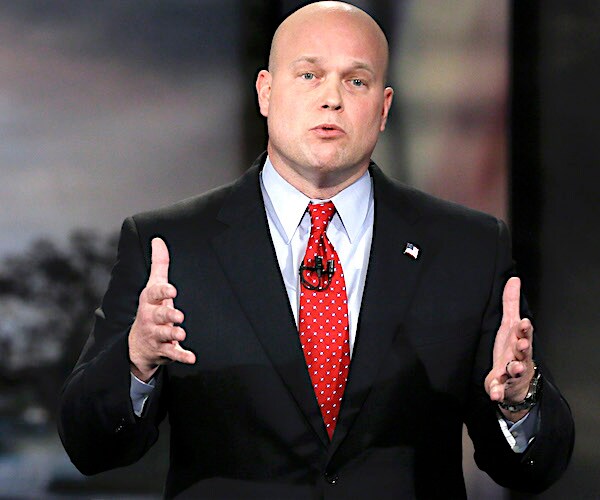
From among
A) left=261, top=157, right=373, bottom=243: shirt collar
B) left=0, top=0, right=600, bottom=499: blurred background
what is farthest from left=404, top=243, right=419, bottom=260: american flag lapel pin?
left=0, top=0, right=600, bottom=499: blurred background

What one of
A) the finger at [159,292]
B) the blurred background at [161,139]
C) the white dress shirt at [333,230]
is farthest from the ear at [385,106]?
the blurred background at [161,139]

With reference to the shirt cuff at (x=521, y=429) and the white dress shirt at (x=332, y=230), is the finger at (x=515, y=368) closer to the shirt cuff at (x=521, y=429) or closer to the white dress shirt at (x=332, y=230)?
the shirt cuff at (x=521, y=429)

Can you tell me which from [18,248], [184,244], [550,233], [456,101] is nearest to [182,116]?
[18,248]

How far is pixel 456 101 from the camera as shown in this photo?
4.29 m

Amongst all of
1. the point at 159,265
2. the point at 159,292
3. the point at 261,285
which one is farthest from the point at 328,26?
the point at 159,292

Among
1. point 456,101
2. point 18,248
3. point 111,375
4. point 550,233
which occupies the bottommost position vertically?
point 18,248

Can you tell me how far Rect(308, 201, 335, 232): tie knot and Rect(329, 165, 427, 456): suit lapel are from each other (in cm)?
10

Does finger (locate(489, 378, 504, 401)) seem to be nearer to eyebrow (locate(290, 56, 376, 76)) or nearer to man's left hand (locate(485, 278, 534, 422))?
man's left hand (locate(485, 278, 534, 422))

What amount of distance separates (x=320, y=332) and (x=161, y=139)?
2.50 meters

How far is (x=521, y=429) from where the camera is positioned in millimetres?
2297

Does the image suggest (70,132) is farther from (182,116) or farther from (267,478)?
(267,478)

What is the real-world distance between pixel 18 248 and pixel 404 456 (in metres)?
2.66

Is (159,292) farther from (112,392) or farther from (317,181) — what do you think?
(317,181)

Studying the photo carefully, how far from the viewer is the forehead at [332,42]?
8.10 feet
